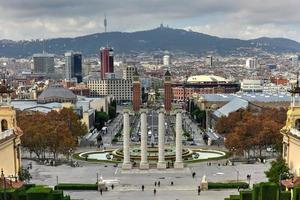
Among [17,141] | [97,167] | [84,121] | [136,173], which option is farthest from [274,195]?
[84,121]

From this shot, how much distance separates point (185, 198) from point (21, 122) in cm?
3975

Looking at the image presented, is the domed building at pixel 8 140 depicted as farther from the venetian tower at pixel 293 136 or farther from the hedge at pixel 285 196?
the venetian tower at pixel 293 136

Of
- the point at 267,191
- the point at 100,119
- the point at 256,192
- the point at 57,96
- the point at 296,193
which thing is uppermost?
the point at 296,193

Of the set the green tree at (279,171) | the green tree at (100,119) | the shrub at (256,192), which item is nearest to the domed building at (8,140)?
the shrub at (256,192)

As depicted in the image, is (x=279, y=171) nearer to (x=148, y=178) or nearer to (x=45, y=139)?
(x=148, y=178)

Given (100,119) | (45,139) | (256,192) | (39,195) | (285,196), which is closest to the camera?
(39,195)

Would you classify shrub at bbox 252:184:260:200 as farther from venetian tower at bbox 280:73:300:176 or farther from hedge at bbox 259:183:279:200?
venetian tower at bbox 280:73:300:176

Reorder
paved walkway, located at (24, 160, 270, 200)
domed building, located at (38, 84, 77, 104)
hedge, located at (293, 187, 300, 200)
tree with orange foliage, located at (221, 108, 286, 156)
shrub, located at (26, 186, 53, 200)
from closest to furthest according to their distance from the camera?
hedge, located at (293, 187, 300, 200), shrub, located at (26, 186, 53, 200), paved walkway, located at (24, 160, 270, 200), tree with orange foliage, located at (221, 108, 286, 156), domed building, located at (38, 84, 77, 104)

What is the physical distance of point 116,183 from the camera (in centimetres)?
6462

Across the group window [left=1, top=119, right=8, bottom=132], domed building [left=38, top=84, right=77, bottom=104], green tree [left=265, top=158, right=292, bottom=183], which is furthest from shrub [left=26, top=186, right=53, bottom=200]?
domed building [left=38, top=84, right=77, bottom=104]

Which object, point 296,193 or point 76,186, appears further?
point 76,186

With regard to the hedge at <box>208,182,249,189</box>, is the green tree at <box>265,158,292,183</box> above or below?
above

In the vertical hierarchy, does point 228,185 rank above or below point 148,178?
above

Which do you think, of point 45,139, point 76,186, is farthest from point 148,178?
point 45,139
